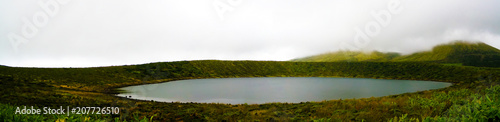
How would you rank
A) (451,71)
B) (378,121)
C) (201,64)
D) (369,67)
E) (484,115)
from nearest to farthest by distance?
1. (484,115)
2. (378,121)
3. (451,71)
4. (201,64)
5. (369,67)

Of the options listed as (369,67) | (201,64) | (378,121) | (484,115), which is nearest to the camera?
(484,115)

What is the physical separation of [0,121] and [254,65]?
11174cm

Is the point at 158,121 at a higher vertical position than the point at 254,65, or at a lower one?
lower

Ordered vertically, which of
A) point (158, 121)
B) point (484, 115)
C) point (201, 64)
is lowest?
point (158, 121)

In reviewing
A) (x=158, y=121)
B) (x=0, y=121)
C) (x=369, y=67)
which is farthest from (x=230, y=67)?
(x=0, y=121)

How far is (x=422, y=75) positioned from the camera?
288 feet

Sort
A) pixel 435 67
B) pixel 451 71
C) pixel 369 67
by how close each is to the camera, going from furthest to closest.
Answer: pixel 369 67
pixel 435 67
pixel 451 71

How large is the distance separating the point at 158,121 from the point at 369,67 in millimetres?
114627

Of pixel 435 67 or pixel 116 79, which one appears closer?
pixel 116 79

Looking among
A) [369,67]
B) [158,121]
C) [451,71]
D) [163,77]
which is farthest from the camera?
[369,67]

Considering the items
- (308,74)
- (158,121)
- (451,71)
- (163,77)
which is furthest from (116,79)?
(451,71)

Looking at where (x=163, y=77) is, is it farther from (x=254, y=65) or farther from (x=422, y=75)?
(x=422, y=75)

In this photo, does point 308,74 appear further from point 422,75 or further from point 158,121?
point 158,121

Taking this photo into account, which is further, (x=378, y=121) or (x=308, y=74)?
(x=308, y=74)
